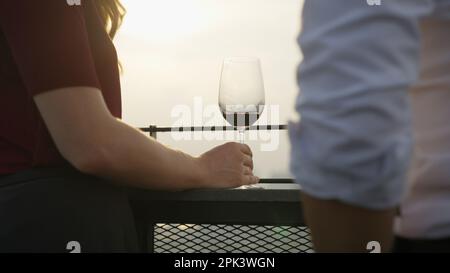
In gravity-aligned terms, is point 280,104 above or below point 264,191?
above

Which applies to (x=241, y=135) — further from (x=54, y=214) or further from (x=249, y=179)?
(x=54, y=214)

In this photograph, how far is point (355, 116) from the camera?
1.36 ft

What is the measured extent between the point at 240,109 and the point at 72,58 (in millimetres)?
550

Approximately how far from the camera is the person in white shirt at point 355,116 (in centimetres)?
41

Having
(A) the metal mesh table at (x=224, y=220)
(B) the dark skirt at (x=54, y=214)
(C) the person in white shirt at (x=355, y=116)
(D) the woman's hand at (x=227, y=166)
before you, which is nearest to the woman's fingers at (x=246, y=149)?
(D) the woman's hand at (x=227, y=166)

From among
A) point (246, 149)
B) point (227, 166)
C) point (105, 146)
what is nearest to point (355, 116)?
point (105, 146)

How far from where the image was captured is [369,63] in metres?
0.41

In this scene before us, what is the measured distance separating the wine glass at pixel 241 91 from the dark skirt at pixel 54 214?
484mm

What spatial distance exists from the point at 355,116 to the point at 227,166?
95 cm

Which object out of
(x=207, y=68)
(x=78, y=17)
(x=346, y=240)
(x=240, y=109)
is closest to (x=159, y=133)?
(x=207, y=68)

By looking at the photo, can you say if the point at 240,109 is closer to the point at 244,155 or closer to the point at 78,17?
the point at 244,155

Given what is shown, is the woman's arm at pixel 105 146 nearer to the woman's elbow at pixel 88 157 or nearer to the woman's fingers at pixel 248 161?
the woman's elbow at pixel 88 157

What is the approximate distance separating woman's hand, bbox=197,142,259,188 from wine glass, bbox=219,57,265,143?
0.09 meters
